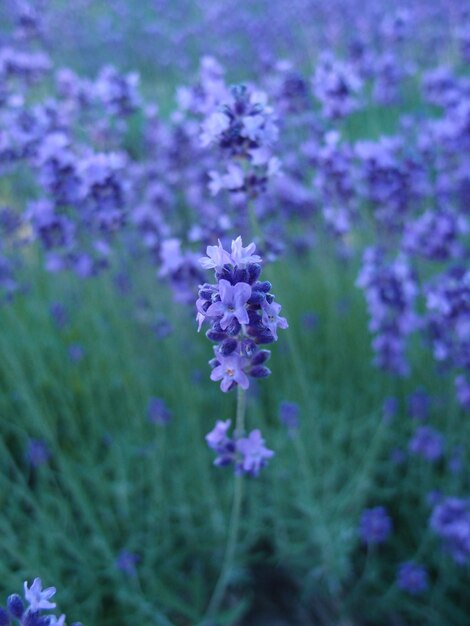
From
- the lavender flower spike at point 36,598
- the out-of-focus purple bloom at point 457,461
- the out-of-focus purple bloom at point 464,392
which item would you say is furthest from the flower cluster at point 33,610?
the out-of-focus purple bloom at point 457,461

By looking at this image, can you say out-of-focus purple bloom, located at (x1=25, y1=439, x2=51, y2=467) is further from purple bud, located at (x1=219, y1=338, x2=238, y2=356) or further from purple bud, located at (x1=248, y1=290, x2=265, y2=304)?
purple bud, located at (x1=248, y1=290, x2=265, y2=304)

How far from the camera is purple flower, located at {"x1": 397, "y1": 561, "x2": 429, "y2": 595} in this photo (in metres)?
2.52

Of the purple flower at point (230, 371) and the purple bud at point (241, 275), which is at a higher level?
the purple bud at point (241, 275)

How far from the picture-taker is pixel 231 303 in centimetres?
124

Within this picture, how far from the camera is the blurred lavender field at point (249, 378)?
252 cm

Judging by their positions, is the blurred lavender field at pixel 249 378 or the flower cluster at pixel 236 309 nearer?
the flower cluster at pixel 236 309

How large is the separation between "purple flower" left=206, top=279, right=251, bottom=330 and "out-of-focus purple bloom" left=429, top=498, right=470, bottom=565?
1.65 meters

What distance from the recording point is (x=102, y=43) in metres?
8.85

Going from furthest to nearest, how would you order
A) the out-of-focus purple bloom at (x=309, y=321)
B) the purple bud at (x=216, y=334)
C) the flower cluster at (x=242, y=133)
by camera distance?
the out-of-focus purple bloom at (x=309, y=321) → the flower cluster at (x=242, y=133) → the purple bud at (x=216, y=334)

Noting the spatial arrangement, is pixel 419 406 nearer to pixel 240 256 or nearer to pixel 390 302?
pixel 390 302

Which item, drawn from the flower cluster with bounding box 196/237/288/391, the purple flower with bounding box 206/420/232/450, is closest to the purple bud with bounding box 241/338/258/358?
the flower cluster with bounding box 196/237/288/391

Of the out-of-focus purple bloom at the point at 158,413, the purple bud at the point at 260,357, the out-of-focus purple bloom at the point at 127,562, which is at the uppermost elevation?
the out-of-focus purple bloom at the point at 158,413

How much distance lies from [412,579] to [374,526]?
0.24 meters

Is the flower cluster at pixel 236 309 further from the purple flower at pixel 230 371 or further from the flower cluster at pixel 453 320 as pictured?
the flower cluster at pixel 453 320
